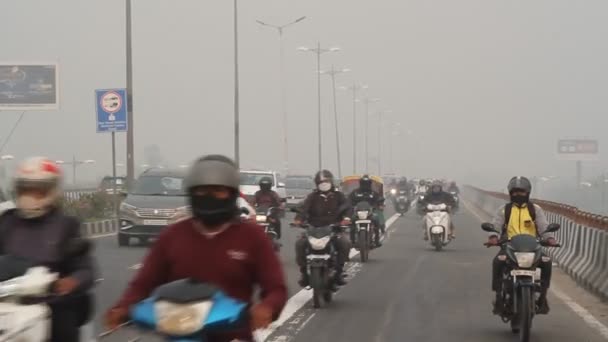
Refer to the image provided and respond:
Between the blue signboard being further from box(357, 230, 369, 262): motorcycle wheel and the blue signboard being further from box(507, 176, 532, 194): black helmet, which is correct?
box(507, 176, 532, 194): black helmet

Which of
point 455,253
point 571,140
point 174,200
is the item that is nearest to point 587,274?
point 455,253

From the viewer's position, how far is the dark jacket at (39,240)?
6.81 meters

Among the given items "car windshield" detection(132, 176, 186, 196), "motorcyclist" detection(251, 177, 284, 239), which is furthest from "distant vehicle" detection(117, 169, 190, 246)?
"motorcyclist" detection(251, 177, 284, 239)

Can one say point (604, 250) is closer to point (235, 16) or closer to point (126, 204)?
point (126, 204)

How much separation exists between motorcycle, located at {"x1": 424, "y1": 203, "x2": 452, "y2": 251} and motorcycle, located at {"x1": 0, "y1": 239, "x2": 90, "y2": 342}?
2241 centimetres

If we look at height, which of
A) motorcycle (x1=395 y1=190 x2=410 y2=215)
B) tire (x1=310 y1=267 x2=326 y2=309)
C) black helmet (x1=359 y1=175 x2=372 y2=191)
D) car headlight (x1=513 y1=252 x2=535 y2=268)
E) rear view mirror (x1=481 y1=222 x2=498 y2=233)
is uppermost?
rear view mirror (x1=481 y1=222 x2=498 y2=233)

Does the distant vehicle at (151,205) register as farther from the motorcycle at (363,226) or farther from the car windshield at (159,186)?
the motorcycle at (363,226)

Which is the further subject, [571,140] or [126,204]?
[571,140]

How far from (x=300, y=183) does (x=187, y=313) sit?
157ft

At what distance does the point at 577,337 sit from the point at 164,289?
8.71 meters

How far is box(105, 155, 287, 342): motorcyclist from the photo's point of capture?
5.46m

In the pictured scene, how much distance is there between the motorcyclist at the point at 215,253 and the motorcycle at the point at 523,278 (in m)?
6.87

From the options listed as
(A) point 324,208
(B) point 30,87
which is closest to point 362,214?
(A) point 324,208

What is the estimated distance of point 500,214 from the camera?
13539mm
